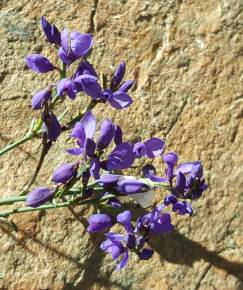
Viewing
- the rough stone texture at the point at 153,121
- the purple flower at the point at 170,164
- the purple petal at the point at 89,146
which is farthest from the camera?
the rough stone texture at the point at 153,121

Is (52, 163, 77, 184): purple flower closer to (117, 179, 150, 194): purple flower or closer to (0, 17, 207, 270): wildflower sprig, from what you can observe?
(0, 17, 207, 270): wildflower sprig

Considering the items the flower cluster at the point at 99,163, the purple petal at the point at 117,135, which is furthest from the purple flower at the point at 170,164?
the purple petal at the point at 117,135

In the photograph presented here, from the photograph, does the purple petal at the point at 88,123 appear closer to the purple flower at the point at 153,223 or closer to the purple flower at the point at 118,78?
the purple flower at the point at 118,78

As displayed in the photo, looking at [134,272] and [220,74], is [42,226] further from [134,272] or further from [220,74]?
[220,74]

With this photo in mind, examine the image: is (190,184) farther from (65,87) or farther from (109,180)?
(65,87)

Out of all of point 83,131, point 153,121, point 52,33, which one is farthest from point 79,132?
point 153,121

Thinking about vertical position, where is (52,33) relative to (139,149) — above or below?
above
